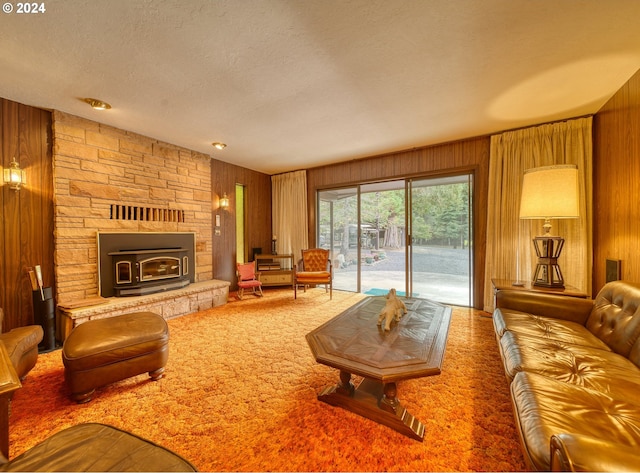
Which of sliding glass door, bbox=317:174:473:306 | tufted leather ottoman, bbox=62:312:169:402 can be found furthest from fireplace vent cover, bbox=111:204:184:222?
sliding glass door, bbox=317:174:473:306

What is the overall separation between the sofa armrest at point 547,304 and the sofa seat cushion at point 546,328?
0.20 ft

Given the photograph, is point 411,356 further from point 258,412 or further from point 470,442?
point 258,412

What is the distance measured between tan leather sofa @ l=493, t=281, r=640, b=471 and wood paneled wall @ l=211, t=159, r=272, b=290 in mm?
4294

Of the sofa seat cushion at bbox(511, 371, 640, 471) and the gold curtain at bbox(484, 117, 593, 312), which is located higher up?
the gold curtain at bbox(484, 117, 593, 312)

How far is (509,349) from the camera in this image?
5.36 feet

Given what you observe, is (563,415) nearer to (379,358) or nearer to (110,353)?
(379,358)

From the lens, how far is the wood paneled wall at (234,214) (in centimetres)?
466

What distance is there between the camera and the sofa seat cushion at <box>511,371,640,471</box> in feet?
3.00

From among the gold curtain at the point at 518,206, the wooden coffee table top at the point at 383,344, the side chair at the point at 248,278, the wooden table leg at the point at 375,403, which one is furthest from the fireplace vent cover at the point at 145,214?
the gold curtain at the point at 518,206

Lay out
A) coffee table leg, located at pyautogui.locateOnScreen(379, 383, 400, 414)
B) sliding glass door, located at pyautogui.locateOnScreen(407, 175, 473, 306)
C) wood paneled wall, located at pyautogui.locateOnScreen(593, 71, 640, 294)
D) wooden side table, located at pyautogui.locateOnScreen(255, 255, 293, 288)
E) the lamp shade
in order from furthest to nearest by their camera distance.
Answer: wooden side table, located at pyautogui.locateOnScreen(255, 255, 293, 288) < sliding glass door, located at pyautogui.locateOnScreen(407, 175, 473, 306) < the lamp shade < wood paneled wall, located at pyautogui.locateOnScreen(593, 71, 640, 294) < coffee table leg, located at pyautogui.locateOnScreen(379, 383, 400, 414)

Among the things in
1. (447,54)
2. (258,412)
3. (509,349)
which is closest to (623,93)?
(447,54)

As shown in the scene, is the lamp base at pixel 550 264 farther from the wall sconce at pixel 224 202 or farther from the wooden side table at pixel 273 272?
the wall sconce at pixel 224 202

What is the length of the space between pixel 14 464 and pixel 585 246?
15.2 ft

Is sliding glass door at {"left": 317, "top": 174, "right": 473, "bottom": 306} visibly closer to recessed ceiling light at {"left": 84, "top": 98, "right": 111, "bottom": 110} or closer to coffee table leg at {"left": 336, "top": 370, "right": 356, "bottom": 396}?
coffee table leg at {"left": 336, "top": 370, "right": 356, "bottom": 396}
